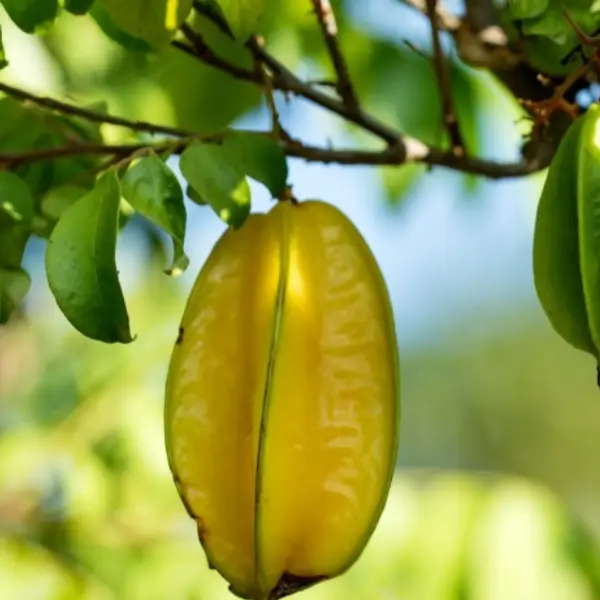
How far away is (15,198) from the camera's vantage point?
727mm

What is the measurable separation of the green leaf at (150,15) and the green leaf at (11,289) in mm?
181

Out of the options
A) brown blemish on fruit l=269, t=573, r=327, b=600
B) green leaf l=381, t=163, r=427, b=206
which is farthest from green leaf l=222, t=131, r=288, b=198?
green leaf l=381, t=163, r=427, b=206

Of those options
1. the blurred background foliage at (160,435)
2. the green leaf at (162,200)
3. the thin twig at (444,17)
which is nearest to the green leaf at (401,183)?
the blurred background foliage at (160,435)

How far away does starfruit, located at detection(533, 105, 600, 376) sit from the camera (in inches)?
25.4

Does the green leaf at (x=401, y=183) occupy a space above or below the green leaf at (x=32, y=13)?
below

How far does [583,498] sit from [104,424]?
19.4ft

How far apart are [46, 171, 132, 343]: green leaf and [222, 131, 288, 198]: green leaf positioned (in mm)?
85

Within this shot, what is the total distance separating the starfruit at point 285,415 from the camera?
0.68 meters

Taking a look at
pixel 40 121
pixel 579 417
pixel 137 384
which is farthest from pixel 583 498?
pixel 40 121

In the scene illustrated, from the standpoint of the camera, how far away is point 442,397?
24.6 ft

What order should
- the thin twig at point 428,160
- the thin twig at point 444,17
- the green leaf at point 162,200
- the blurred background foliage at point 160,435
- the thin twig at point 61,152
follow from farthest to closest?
the blurred background foliage at point 160,435, the thin twig at point 444,17, the thin twig at point 428,160, the thin twig at point 61,152, the green leaf at point 162,200

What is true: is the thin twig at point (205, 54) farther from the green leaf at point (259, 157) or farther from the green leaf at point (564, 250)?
the green leaf at point (564, 250)

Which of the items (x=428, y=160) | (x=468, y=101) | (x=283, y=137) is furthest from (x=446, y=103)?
(x=468, y=101)

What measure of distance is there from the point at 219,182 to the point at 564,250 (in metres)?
0.21
